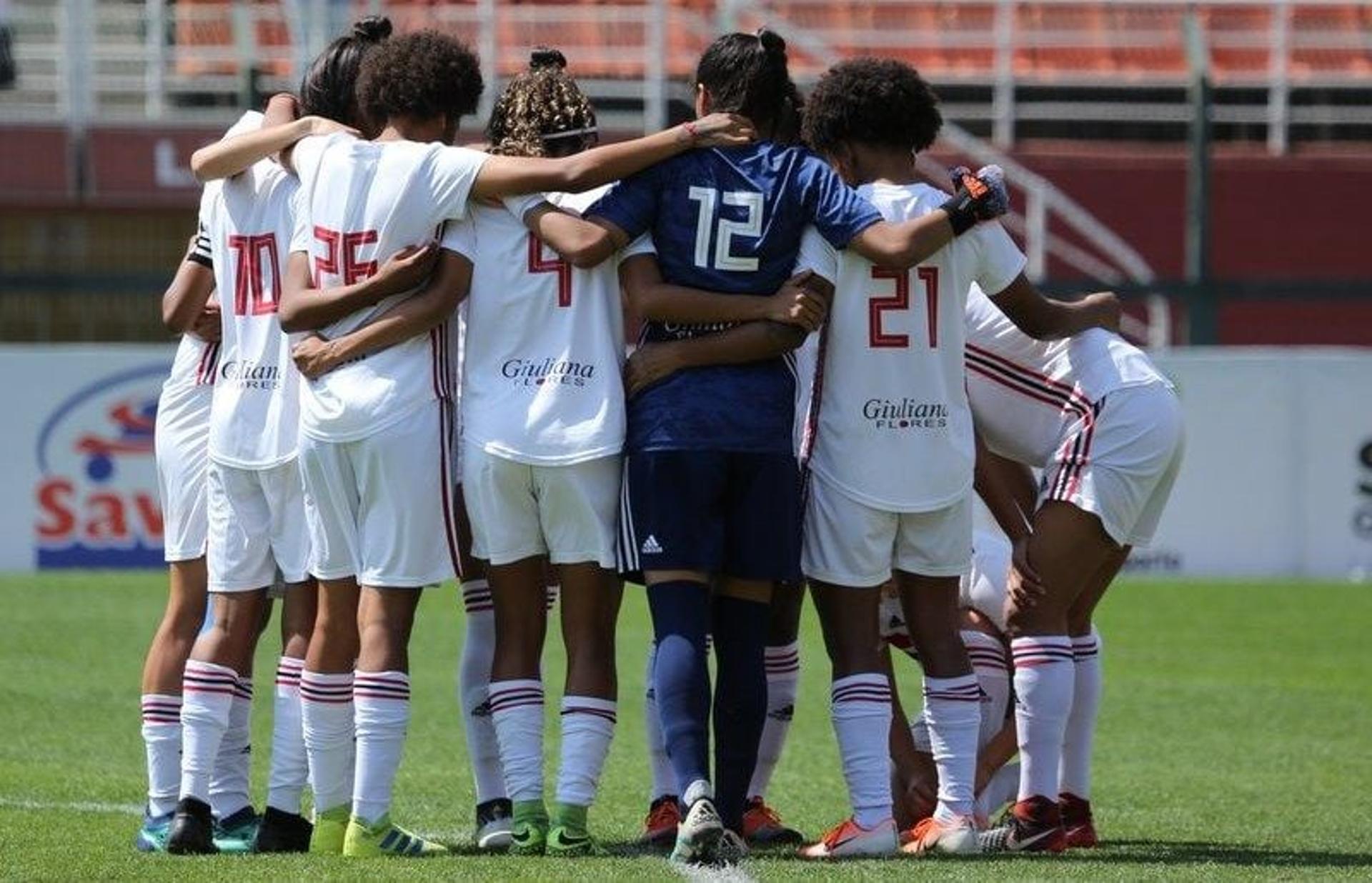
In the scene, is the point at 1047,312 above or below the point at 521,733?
above

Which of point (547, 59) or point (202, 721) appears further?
point (547, 59)

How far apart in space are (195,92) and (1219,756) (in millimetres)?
13837

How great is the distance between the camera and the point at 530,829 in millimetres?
6223

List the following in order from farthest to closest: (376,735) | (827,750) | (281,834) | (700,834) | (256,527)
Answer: (827,750) → (256,527) → (281,834) → (376,735) → (700,834)

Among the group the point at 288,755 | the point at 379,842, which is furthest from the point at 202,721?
the point at 379,842

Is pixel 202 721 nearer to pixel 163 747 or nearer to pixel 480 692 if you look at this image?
pixel 163 747

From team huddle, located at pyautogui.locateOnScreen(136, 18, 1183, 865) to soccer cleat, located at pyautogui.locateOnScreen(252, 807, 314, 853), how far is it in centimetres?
1

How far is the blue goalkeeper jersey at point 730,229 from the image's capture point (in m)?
6.17

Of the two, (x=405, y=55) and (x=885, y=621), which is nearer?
(x=405, y=55)

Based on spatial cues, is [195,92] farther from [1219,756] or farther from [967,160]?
[1219,756]

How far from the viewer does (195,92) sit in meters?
21.1

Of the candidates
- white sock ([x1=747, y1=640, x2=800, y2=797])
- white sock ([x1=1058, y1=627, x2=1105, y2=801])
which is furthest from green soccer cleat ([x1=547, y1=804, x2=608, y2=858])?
white sock ([x1=1058, y1=627, x2=1105, y2=801])

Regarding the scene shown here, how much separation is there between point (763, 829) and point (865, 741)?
0.68m

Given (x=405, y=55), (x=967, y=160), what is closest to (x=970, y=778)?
(x=405, y=55)
